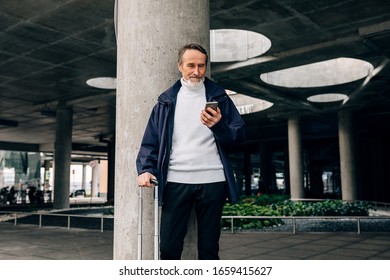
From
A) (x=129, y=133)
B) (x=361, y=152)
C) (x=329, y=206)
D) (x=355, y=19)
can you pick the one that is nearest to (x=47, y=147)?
(x=361, y=152)

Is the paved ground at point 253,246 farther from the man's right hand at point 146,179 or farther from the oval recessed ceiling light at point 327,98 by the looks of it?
the oval recessed ceiling light at point 327,98

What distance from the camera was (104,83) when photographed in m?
20.5

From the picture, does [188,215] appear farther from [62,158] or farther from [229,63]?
[62,158]

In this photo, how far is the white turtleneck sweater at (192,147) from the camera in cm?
298

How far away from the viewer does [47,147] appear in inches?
1818

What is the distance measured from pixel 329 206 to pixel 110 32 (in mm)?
11133

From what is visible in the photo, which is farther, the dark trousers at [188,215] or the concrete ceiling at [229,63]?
the concrete ceiling at [229,63]

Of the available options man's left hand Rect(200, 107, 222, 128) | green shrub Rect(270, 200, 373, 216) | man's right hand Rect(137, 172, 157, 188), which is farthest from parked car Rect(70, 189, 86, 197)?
man's left hand Rect(200, 107, 222, 128)

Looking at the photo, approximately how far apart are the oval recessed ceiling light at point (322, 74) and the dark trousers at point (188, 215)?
53.6ft

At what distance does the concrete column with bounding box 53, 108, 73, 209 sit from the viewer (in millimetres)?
25219

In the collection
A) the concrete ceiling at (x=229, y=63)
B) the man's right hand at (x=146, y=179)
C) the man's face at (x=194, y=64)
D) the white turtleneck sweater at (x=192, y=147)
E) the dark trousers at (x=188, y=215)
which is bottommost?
the dark trousers at (x=188, y=215)

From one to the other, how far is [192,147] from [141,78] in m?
0.85

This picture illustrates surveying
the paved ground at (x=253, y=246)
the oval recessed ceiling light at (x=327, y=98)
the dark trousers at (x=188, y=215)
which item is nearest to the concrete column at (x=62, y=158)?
the oval recessed ceiling light at (x=327, y=98)
